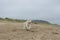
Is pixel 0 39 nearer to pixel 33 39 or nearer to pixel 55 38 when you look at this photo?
pixel 33 39

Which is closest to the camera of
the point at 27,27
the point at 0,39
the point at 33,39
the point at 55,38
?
the point at 0,39

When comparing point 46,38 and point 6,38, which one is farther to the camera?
point 46,38

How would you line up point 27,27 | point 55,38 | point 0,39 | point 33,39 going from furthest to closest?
point 27,27 < point 55,38 < point 33,39 < point 0,39

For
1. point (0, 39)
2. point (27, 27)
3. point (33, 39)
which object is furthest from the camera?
point (27, 27)

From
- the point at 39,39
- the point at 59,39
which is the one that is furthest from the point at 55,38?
the point at 39,39

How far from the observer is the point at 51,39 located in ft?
50.5

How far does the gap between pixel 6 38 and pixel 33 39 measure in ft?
5.91

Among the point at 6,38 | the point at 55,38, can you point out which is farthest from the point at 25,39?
the point at 55,38

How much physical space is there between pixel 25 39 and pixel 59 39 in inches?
99.2

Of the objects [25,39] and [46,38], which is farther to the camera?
[46,38]

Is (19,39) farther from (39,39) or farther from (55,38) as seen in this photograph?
(55,38)

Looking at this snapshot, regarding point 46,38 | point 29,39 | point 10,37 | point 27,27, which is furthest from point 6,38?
point 27,27

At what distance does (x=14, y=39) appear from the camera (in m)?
14.3

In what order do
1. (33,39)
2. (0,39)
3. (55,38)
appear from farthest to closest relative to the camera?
(55,38)
(33,39)
(0,39)
